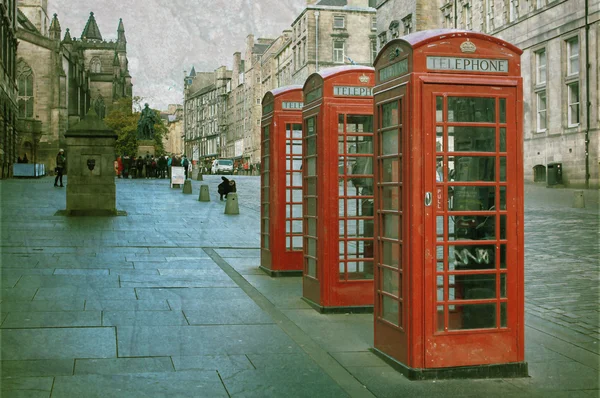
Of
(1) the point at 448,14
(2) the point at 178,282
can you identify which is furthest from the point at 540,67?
(2) the point at 178,282

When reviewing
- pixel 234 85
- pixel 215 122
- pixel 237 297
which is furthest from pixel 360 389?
pixel 215 122

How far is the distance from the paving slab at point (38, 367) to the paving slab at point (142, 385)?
0.16m

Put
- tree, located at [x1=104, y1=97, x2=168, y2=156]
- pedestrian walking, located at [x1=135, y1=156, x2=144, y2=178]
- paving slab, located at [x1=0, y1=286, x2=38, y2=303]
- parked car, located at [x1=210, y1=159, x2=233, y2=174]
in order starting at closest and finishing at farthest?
paving slab, located at [x1=0, y1=286, x2=38, y2=303], pedestrian walking, located at [x1=135, y1=156, x2=144, y2=178], parked car, located at [x1=210, y1=159, x2=233, y2=174], tree, located at [x1=104, y1=97, x2=168, y2=156]

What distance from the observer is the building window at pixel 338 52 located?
3095 inches

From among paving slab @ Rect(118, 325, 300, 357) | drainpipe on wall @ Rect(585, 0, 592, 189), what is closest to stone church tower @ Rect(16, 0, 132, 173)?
drainpipe on wall @ Rect(585, 0, 592, 189)

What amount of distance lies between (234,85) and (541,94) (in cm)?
9062

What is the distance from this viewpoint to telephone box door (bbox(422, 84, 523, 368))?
528cm

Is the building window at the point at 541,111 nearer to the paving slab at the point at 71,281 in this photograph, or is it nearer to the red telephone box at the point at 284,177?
the red telephone box at the point at 284,177

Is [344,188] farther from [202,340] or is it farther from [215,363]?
[215,363]

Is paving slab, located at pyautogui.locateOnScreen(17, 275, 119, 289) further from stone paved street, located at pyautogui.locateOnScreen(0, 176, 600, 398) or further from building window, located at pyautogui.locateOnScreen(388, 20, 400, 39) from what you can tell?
building window, located at pyautogui.locateOnScreen(388, 20, 400, 39)

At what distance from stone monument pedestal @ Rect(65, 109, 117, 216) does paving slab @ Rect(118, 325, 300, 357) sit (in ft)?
43.4

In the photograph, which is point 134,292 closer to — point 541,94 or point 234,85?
point 541,94

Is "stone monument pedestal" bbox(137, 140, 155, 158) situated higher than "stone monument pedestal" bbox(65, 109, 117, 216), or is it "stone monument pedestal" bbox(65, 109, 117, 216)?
"stone monument pedestal" bbox(137, 140, 155, 158)

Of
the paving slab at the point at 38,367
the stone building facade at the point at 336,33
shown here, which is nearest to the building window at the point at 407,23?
the stone building facade at the point at 336,33
